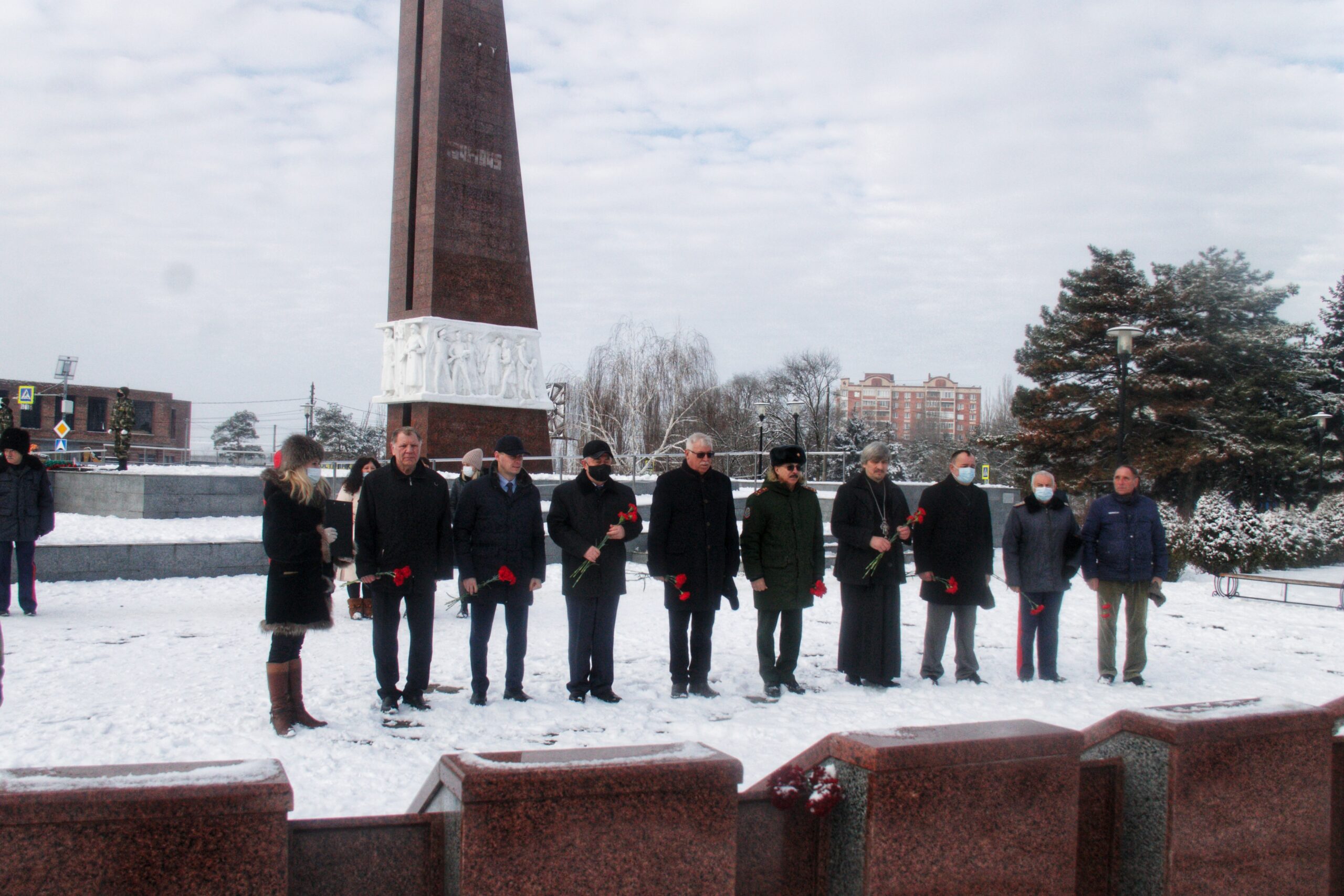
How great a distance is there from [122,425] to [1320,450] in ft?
96.5

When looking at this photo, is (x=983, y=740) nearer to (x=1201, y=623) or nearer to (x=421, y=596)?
(x=421, y=596)

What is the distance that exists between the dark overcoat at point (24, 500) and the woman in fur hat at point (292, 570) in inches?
189

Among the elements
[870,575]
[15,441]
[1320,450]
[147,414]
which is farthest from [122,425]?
[147,414]

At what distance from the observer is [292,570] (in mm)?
5266

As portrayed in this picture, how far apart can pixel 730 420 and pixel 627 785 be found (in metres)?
44.5

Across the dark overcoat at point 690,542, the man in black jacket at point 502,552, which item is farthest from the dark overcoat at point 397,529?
the dark overcoat at point 690,542

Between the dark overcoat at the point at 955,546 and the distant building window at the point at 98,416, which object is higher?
the distant building window at the point at 98,416

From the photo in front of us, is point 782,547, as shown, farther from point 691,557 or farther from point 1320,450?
point 1320,450

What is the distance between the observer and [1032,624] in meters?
7.27

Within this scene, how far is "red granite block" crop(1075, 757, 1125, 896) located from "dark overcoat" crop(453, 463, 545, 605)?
3623mm

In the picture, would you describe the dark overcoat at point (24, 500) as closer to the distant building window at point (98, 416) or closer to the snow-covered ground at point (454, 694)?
the snow-covered ground at point (454, 694)

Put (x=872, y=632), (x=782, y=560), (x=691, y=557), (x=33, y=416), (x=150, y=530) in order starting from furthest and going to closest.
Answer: (x=33, y=416) → (x=150, y=530) → (x=872, y=632) → (x=782, y=560) → (x=691, y=557)

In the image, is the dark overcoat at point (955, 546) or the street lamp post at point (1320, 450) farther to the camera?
the street lamp post at point (1320, 450)

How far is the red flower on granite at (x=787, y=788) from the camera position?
8.97 feet
